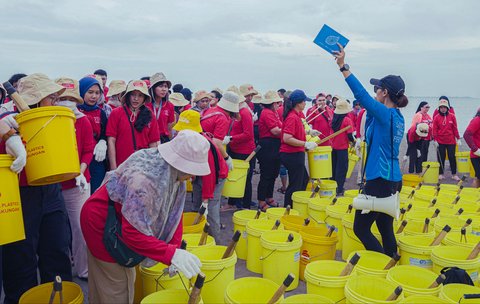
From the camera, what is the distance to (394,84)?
3604 millimetres

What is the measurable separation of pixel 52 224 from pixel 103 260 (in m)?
0.90

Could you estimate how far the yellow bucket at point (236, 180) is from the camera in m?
5.64

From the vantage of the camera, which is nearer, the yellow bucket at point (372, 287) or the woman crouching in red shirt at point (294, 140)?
the yellow bucket at point (372, 287)

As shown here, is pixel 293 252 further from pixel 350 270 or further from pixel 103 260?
pixel 103 260

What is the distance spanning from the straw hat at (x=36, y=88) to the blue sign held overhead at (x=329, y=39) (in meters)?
2.32

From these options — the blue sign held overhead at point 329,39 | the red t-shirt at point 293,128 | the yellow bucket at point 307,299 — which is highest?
the blue sign held overhead at point 329,39

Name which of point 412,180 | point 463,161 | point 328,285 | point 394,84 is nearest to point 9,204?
point 328,285

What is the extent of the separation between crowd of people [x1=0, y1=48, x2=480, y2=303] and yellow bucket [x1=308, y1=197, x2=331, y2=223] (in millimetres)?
884

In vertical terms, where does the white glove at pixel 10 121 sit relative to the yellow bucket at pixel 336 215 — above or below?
above

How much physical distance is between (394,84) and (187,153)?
2.26 metres

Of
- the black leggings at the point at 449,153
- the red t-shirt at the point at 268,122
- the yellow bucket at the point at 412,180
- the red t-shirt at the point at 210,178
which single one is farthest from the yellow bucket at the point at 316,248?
the black leggings at the point at 449,153

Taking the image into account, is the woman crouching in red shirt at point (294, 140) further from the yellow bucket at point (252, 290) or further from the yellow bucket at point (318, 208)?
the yellow bucket at point (252, 290)

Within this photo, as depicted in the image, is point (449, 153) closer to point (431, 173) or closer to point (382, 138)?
point (431, 173)

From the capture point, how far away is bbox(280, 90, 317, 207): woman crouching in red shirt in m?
5.84
